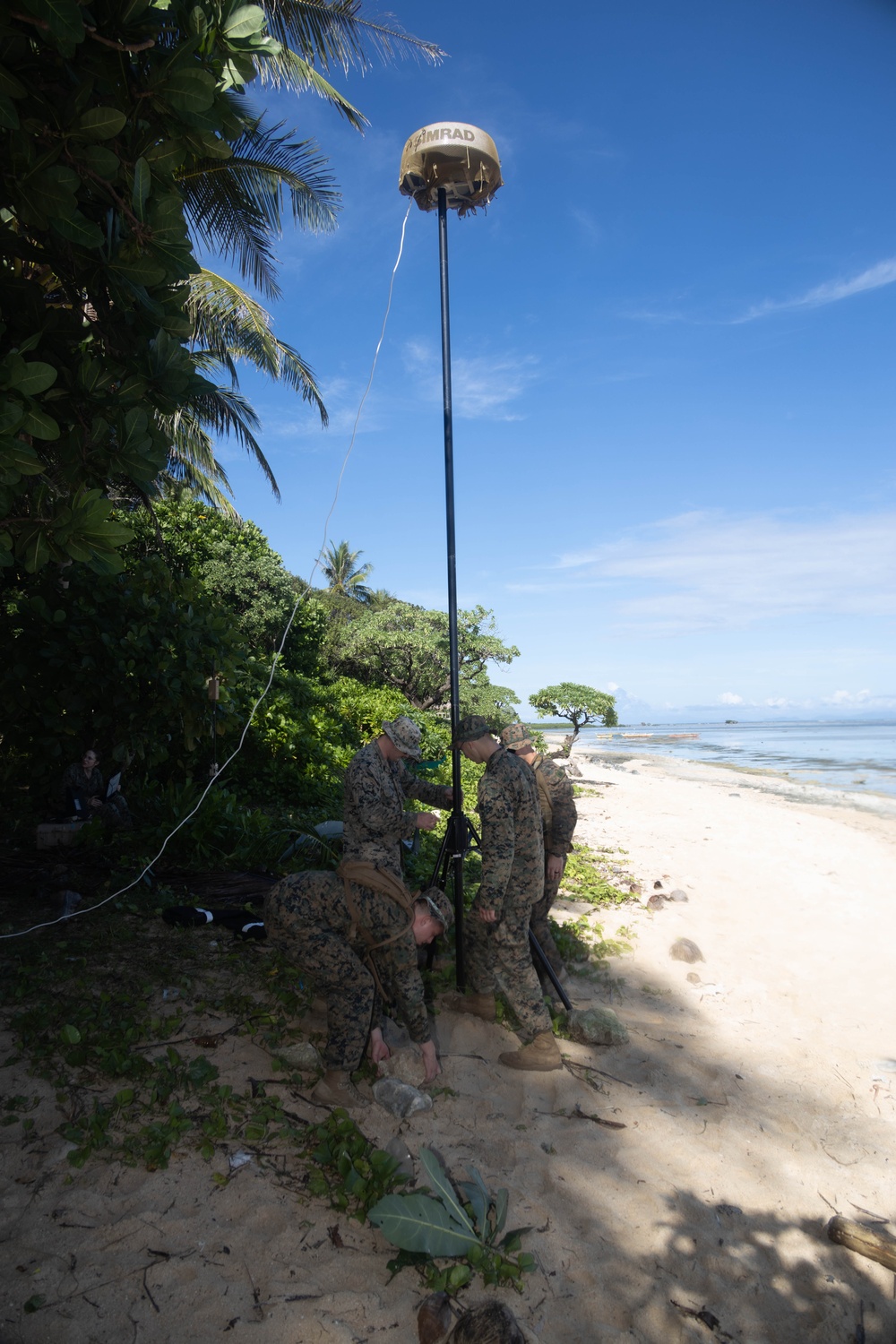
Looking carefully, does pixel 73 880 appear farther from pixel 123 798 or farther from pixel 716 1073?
pixel 716 1073

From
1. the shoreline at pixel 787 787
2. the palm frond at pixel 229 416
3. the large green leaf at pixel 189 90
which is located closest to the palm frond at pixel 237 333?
the palm frond at pixel 229 416

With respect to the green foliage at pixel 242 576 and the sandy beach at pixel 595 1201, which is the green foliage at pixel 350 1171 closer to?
the sandy beach at pixel 595 1201

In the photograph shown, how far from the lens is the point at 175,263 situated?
3.34 m

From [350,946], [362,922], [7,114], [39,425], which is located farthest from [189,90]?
[350,946]

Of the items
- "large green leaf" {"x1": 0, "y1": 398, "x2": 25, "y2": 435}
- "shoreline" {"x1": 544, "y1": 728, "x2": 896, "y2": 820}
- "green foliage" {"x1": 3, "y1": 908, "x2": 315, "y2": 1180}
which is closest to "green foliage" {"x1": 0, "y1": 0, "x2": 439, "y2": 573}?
"large green leaf" {"x1": 0, "y1": 398, "x2": 25, "y2": 435}

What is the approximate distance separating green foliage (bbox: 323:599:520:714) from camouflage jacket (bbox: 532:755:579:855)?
34.6ft

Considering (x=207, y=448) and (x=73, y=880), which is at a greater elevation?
(x=207, y=448)

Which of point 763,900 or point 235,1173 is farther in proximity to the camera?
point 763,900

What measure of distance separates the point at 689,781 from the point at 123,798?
62.3 feet

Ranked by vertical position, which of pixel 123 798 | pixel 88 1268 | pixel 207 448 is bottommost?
pixel 88 1268

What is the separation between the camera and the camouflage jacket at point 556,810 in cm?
568

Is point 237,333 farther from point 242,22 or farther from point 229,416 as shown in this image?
point 242,22

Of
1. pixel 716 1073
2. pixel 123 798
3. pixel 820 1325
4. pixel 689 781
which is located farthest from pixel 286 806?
pixel 689 781

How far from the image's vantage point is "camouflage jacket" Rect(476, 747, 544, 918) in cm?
457
